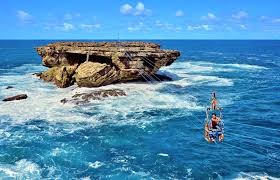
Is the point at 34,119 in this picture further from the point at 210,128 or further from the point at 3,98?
the point at 210,128

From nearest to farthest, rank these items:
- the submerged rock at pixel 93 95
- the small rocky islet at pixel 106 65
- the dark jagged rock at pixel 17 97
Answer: the submerged rock at pixel 93 95 < the dark jagged rock at pixel 17 97 < the small rocky islet at pixel 106 65

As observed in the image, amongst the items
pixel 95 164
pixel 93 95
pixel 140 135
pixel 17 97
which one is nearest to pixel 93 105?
pixel 93 95

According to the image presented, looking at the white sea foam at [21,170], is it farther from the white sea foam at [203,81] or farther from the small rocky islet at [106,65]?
the white sea foam at [203,81]

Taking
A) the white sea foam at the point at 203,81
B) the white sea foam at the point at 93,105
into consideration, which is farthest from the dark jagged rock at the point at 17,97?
the white sea foam at the point at 203,81

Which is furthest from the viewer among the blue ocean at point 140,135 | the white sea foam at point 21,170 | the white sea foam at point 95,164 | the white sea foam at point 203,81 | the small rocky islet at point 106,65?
the white sea foam at point 203,81

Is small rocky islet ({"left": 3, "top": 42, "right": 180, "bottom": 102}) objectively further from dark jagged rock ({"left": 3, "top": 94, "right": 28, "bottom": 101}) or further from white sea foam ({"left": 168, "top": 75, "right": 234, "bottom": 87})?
white sea foam ({"left": 168, "top": 75, "right": 234, "bottom": 87})

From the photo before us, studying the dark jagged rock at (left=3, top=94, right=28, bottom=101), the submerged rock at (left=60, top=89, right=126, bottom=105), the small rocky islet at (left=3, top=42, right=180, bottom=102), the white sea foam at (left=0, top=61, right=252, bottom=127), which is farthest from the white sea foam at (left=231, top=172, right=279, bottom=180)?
the dark jagged rock at (left=3, top=94, right=28, bottom=101)
